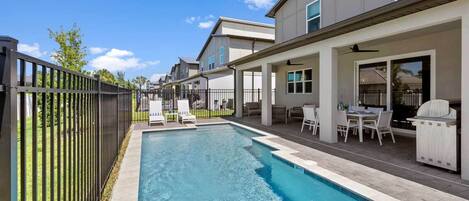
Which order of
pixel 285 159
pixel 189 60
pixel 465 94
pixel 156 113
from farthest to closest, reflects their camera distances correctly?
pixel 189 60 < pixel 156 113 < pixel 285 159 < pixel 465 94

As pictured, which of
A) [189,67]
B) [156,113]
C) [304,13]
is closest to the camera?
[304,13]

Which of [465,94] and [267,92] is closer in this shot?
[465,94]

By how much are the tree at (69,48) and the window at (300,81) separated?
37.5 ft

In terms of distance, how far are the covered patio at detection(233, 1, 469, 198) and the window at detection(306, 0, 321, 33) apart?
6.47 ft

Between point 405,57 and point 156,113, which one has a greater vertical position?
point 405,57

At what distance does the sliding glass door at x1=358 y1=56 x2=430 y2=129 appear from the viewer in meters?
7.84

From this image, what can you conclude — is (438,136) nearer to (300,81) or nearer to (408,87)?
(408,87)

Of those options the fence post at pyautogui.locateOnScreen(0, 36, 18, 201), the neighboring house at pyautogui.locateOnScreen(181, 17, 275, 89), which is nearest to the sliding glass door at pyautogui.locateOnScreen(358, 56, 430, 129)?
the fence post at pyautogui.locateOnScreen(0, 36, 18, 201)

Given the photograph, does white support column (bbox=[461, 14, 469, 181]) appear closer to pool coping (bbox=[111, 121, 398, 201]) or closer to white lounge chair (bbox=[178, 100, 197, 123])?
pool coping (bbox=[111, 121, 398, 201])

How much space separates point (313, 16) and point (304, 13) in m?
0.67

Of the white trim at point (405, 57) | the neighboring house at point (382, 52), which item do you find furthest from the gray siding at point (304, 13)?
the white trim at point (405, 57)

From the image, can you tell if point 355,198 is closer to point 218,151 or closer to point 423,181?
point 423,181

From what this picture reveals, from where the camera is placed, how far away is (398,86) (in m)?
8.55

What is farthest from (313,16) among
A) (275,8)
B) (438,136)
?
(438,136)
